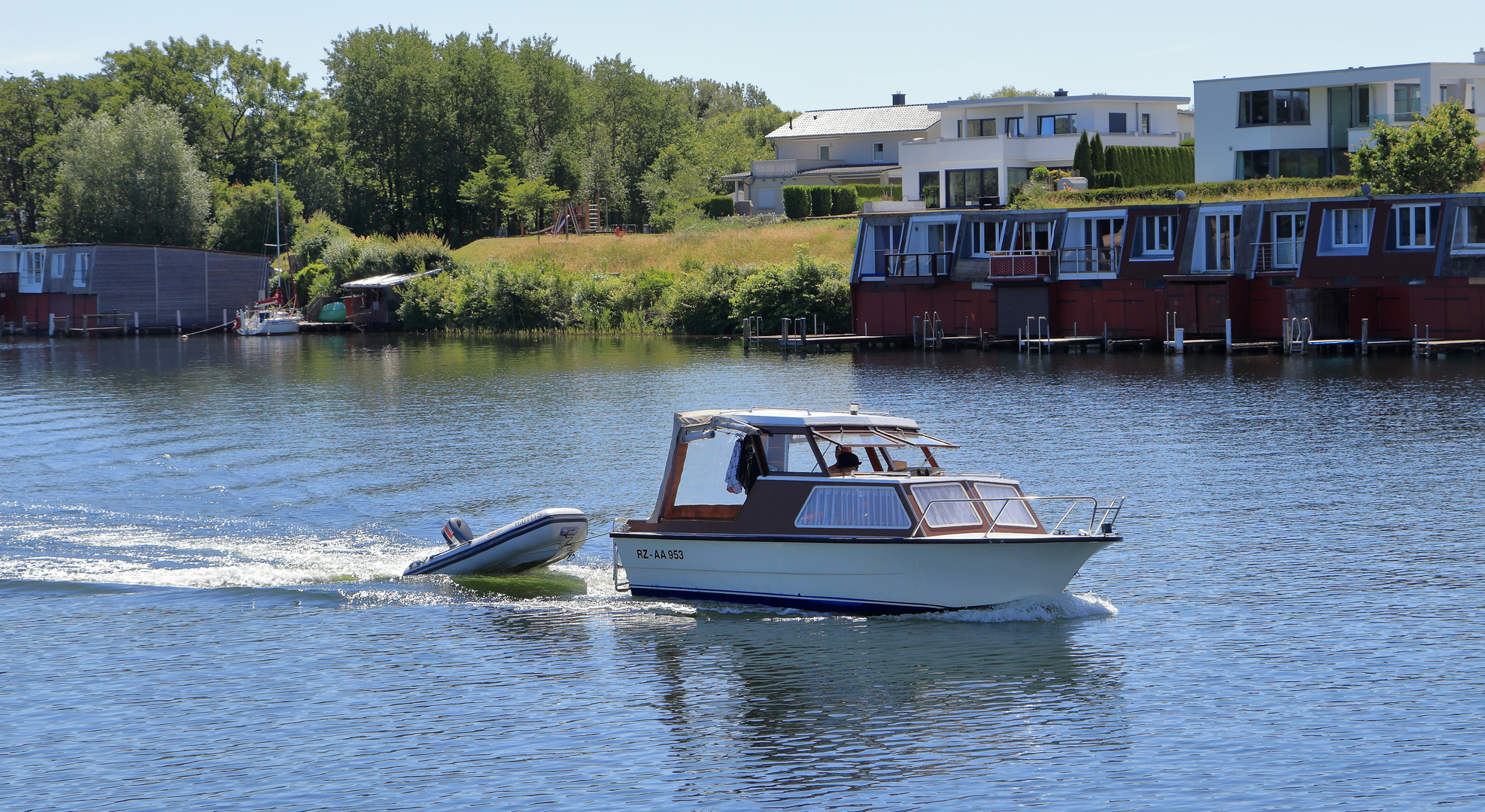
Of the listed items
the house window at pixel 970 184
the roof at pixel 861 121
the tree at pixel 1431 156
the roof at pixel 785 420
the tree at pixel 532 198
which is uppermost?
the roof at pixel 861 121

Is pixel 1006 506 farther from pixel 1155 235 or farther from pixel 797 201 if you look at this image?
pixel 797 201

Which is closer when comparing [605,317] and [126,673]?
[126,673]

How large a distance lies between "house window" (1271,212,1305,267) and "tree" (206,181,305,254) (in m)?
90.1

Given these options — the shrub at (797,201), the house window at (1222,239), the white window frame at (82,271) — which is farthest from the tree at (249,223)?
the house window at (1222,239)

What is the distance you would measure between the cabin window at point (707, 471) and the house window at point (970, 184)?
7678 centimetres

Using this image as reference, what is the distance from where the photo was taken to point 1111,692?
771 inches

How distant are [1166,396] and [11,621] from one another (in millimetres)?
39922

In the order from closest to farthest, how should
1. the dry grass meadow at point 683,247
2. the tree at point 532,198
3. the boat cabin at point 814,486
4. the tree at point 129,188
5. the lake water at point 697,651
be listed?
the lake water at point 697,651
the boat cabin at point 814,486
the dry grass meadow at point 683,247
the tree at point 129,188
the tree at point 532,198

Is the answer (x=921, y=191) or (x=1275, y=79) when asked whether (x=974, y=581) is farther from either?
(x=921, y=191)

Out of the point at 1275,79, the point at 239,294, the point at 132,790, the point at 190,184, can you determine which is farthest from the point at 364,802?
the point at 190,184

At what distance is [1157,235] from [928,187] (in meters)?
30.5

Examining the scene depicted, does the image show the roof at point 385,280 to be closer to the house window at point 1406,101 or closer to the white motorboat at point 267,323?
the white motorboat at point 267,323

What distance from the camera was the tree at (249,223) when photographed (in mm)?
129250

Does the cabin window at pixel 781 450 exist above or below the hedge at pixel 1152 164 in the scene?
below
